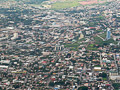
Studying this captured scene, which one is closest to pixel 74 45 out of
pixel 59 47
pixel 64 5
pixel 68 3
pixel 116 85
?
pixel 59 47

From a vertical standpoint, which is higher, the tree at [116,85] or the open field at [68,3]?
the open field at [68,3]

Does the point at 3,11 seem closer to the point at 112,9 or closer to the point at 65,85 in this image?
the point at 112,9

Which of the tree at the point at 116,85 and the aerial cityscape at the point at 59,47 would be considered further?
the aerial cityscape at the point at 59,47

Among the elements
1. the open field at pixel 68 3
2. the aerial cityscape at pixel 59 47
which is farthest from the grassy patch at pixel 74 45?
the open field at pixel 68 3

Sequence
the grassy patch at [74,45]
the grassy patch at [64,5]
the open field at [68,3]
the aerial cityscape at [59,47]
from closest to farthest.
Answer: the aerial cityscape at [59,47], the grassy patch at [74,45], the grassy patch at [64,5], the open field at [68,3]

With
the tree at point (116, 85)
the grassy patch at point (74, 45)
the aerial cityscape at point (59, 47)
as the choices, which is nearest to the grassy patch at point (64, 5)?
the aerial cityscape at point (59, 47)

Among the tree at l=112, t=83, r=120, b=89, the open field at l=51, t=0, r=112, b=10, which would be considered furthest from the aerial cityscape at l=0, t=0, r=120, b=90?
the open field at l=51, t=0, r=112, b=10

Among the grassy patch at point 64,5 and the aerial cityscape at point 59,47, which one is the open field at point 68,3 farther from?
the aerial cityscape at point 59,47

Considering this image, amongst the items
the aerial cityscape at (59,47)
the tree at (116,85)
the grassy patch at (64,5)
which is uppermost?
the grassy patch at (64,5)

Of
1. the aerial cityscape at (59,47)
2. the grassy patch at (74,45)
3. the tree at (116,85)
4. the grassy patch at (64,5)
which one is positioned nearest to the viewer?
the tree at (116,85)
